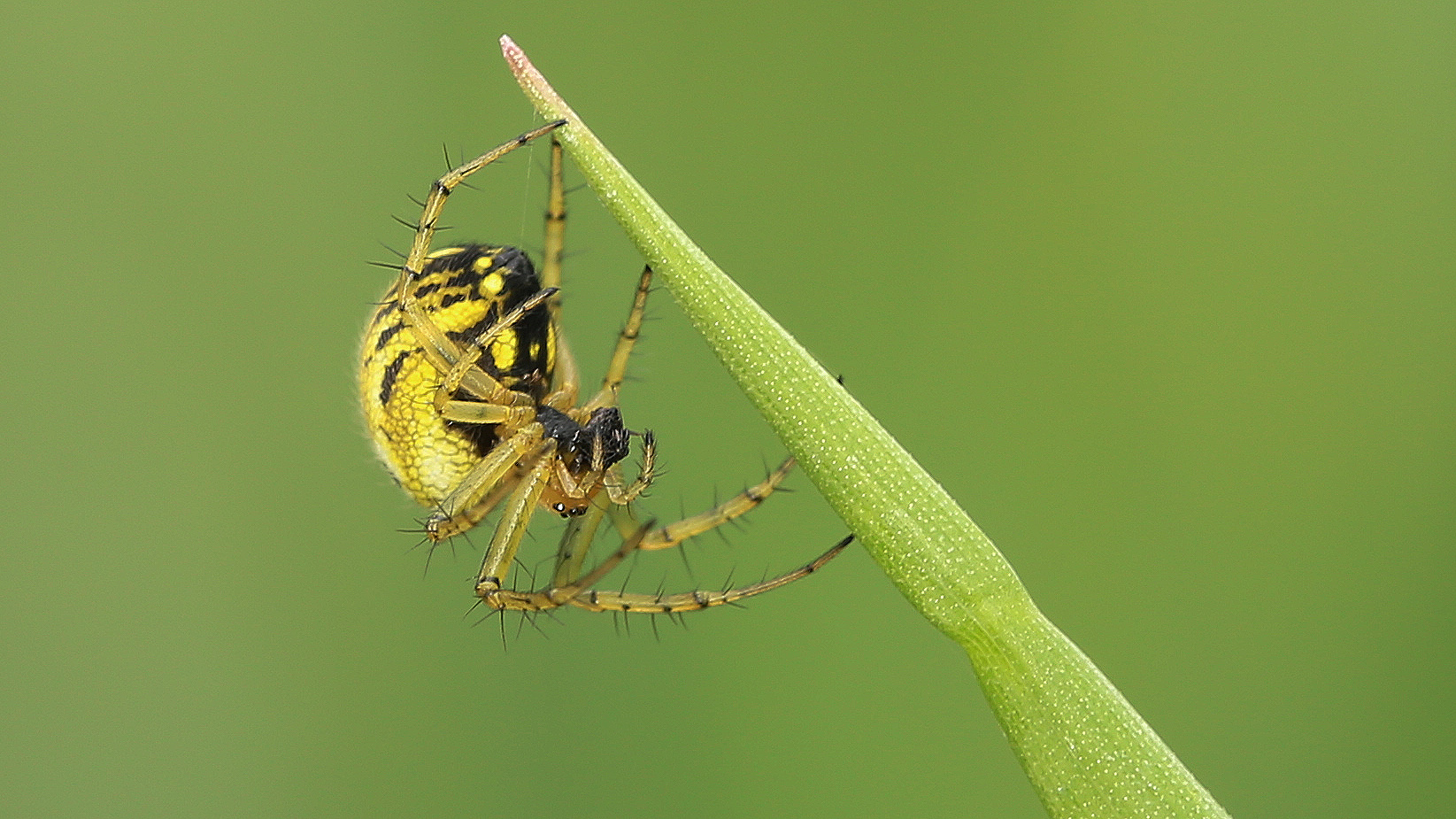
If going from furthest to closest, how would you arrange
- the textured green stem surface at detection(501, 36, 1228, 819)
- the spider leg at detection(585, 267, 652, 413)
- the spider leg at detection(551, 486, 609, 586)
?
the spider leg at detection(551, 486, 609, 586) < the spider leg at detection(585, 267, 652, 413) < the textured green stem surface at detection(501, 36, 1228, 819)

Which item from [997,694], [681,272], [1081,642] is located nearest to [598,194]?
[681,272]

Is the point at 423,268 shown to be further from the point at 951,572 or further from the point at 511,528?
the point at 951,572

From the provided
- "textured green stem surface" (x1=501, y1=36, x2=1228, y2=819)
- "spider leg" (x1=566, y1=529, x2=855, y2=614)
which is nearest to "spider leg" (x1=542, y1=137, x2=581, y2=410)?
"spider leg" (x1=566, y1=529, x2=855, y2=614)

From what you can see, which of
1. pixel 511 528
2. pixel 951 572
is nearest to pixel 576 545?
pixel 511 528

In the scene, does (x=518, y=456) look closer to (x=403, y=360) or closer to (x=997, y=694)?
(x=403, y=360)

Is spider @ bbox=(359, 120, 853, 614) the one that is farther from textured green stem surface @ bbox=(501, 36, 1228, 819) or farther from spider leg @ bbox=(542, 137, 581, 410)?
textured green stem surface @ bbox=(501, 36, 1228, 819)

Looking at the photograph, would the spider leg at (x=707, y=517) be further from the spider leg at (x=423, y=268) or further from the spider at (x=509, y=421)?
the spider leg at (x=423, y=268)
